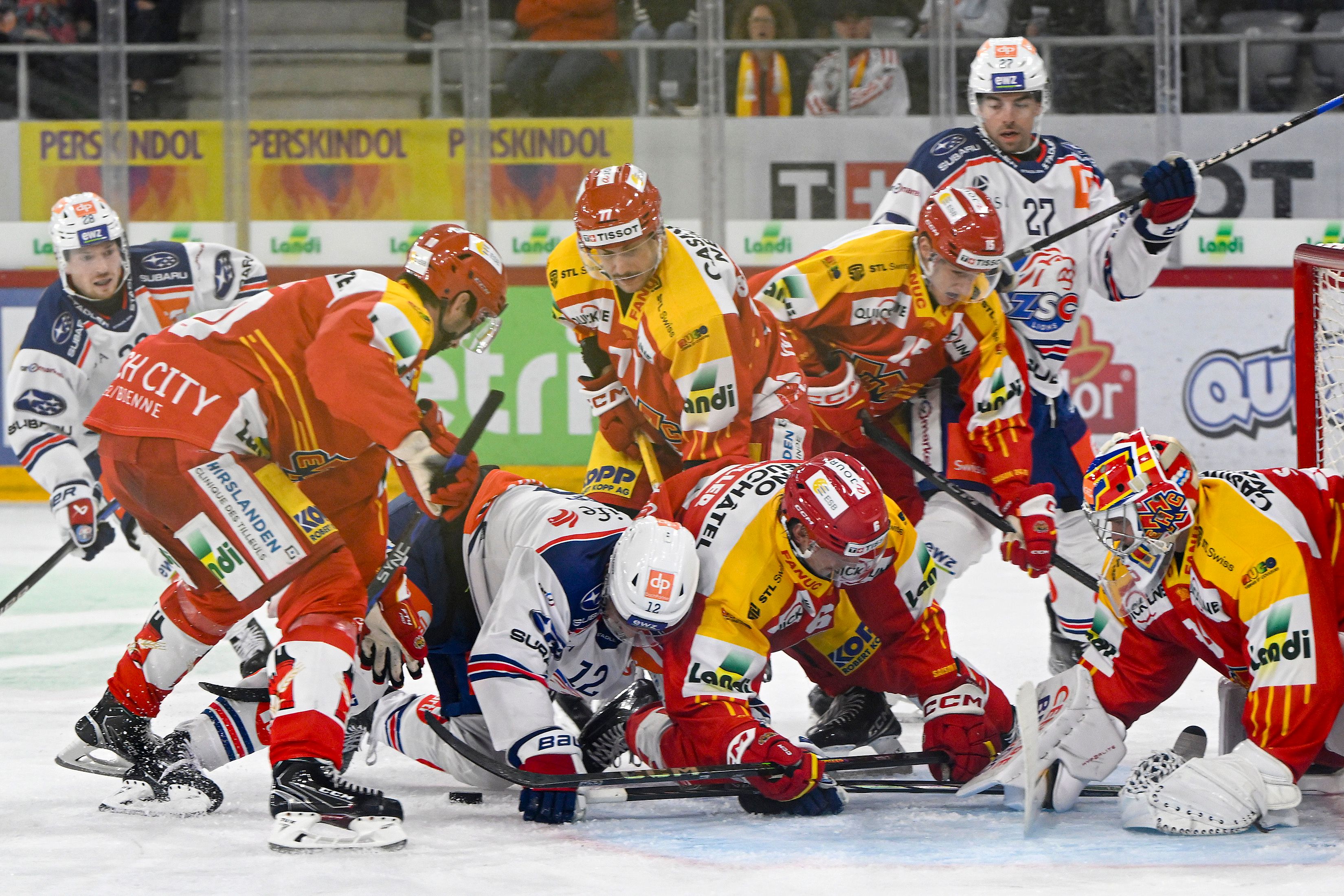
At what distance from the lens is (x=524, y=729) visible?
132 inches

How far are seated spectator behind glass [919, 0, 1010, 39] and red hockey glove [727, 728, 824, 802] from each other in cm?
558

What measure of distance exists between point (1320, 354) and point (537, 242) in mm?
4912

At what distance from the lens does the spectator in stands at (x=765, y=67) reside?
8156mm

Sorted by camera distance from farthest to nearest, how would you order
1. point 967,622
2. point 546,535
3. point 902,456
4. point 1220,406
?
point 1220,406 → point 967,622 → point 902,456 → point 546,535

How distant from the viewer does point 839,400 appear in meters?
4.42

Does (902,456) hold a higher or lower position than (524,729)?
higher

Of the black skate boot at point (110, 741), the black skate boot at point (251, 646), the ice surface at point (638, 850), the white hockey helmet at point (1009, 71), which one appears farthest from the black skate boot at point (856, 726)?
the white hockey helmet at point (1009, 71)

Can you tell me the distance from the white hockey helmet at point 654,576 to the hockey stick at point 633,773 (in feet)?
0.92

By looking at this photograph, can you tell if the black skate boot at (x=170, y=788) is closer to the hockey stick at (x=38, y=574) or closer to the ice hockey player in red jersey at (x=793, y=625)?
the ice hockey player in red jersey at (x=793, y=625)

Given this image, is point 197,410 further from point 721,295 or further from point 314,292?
point 721,295

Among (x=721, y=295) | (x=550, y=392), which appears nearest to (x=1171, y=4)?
(x=550, y=392)

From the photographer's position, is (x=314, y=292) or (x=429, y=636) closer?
(x=314, y=292)

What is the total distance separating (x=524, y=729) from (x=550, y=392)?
4.87m

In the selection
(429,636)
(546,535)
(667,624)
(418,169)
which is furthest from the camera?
(418,169)
